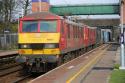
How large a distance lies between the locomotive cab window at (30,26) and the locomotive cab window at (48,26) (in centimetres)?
32

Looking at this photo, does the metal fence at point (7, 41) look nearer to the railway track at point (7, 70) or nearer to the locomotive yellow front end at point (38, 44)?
the railway track at point (7, 70)

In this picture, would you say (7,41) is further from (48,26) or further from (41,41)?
(41,41)

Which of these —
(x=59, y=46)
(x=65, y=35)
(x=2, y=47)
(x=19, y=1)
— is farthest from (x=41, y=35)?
(x=19, y=1)

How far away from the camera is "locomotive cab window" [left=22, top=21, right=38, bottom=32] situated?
22953 millimetres

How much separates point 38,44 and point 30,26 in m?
1.35

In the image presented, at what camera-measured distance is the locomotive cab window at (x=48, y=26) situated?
22734 mm

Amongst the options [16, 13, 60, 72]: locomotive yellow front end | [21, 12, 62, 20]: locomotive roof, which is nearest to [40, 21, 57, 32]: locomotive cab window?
[16, 13, 60, 72]: locomotive yellow front end

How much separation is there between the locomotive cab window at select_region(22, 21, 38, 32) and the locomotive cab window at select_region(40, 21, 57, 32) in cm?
32

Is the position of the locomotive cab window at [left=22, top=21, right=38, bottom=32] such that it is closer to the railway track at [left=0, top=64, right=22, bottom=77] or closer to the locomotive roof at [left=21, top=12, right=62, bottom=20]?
the locomotive roof at [left=21, top=12, right=62, bottom=20]

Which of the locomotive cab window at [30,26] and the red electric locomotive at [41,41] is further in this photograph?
the locomotive cab window at [30,26]

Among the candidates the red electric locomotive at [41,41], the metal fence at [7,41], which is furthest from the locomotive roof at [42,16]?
the metal fence at [7,41]

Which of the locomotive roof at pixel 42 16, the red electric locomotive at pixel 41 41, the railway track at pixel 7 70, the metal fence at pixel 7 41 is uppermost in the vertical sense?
the locomotive roof at pixel 42 16

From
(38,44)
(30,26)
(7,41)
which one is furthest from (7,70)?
(7,41)

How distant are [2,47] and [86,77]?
33.2 m
